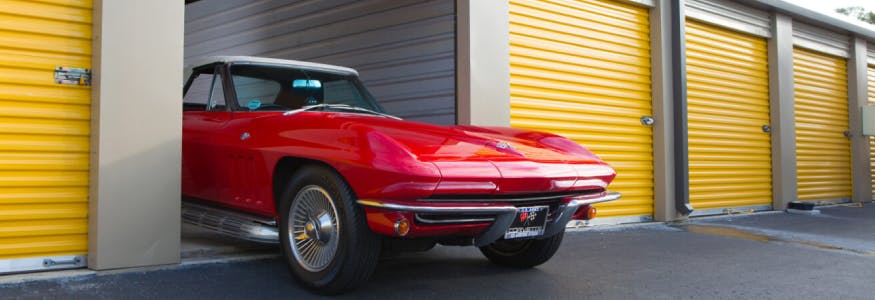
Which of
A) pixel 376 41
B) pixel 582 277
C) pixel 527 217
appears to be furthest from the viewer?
pixel 376 41

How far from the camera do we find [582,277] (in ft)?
14.1

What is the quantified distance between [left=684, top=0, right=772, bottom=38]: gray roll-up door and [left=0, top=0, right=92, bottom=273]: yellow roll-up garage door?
24.3 ft

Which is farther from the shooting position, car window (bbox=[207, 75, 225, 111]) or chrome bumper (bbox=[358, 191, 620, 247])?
car window (bbox=[207, 75, 225, 111])

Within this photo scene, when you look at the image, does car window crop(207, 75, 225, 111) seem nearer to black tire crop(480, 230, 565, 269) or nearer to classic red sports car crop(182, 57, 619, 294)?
classic red sports car crop(182, 57, 619, 294)

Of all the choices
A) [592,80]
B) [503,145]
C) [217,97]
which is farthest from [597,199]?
[592,80]

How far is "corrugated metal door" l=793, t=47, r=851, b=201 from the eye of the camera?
11211 millimetres

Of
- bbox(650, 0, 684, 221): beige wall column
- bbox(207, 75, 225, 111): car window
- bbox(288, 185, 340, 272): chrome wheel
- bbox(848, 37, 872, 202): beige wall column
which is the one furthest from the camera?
bbox(848, 37, 872, 202): beige wall column

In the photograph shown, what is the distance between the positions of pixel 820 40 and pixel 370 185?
11242mm

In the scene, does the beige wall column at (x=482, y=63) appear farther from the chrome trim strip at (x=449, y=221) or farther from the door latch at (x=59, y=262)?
the door latch at (x=59, y=262)

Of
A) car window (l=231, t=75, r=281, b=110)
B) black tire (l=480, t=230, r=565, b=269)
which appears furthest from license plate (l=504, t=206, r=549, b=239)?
car window (l=231, t=75, r=281, b=110)

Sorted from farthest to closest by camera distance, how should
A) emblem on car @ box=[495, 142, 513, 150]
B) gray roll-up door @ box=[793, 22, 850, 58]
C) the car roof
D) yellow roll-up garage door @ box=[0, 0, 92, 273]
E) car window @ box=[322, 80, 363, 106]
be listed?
1. gray roll-up door @ box=[793, 22, 850, 58]
2. the car roof
3. car window @ box=[322, 80, 363, 106]
4. yellow roll-up garage door @ box=[0, 0, 92, 273]
5. emblem on car @ box=[495, 142, 513, 150]

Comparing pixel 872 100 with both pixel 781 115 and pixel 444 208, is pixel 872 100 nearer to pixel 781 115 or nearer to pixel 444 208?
pixel 781 115

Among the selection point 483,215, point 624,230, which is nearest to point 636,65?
point 624,230

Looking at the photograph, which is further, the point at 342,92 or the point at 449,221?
the point at 342,92
